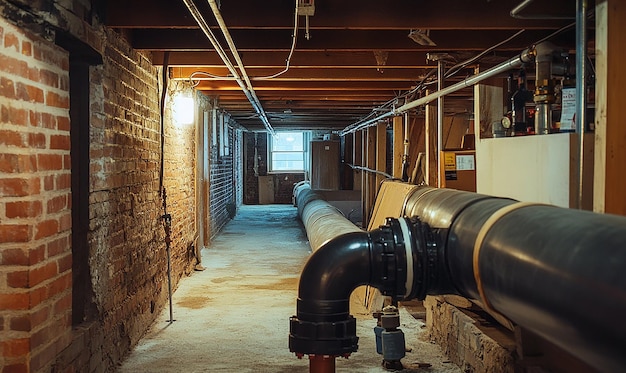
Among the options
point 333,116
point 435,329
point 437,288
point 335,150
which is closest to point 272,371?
point 435,329

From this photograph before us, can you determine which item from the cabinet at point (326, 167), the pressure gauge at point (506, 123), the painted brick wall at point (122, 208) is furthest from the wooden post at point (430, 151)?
the cabinet at point (326, 167)

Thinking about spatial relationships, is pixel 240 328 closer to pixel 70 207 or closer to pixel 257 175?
pixel 70 207

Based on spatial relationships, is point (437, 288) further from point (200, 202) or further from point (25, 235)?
point (200, 202)

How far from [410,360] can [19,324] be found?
2.21 m

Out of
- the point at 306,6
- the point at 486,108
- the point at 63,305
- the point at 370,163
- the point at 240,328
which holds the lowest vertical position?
the point at 240,328

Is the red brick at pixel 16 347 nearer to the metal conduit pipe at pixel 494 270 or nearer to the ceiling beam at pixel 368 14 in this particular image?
the metal conduit pipe at pixel 494 270

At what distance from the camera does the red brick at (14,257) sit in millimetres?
2104

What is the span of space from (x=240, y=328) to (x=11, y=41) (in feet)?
8.77

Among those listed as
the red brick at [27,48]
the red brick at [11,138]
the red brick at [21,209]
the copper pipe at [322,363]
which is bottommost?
the copper pipe at [322,363]

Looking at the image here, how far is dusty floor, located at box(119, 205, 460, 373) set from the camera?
344 cm

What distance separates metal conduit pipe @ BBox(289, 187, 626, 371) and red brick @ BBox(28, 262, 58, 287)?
94 centimetres

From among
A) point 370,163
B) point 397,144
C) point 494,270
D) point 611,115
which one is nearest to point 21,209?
point 494,270

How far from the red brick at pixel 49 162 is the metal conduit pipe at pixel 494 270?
1.06 metres

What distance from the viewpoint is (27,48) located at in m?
2.13
